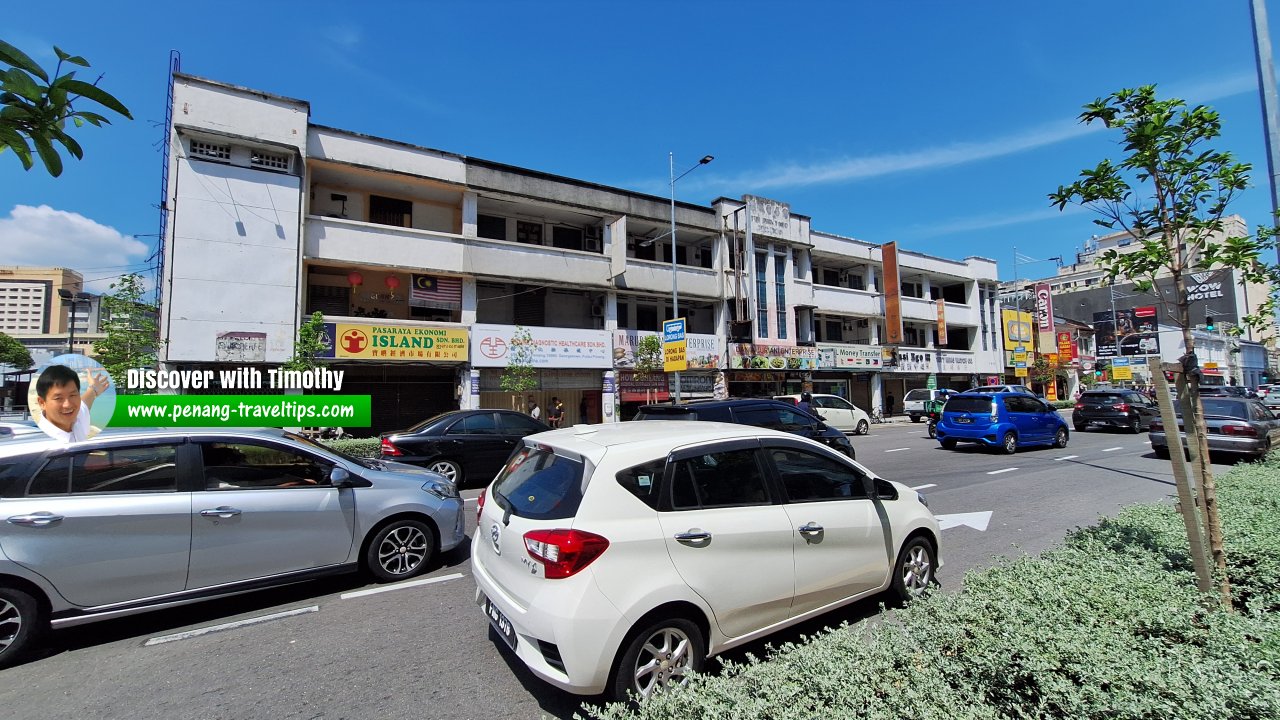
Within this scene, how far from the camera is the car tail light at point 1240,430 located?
12031mm

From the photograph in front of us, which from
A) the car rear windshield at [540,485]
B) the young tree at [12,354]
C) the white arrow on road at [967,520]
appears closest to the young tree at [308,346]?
the car rear windshield at [540,485]

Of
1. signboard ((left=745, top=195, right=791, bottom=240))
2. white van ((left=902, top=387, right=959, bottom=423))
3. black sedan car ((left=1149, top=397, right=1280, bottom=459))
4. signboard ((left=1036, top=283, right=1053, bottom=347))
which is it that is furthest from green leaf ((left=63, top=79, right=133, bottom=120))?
signboard ((left=1036, top=283, right=1053, bottom=347))

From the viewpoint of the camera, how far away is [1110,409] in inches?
827

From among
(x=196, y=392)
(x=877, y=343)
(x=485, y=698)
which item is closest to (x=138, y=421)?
(x=196, y=392)

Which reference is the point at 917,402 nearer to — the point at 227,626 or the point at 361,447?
the point at 361,447

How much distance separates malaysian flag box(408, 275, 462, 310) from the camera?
18859 millimetres

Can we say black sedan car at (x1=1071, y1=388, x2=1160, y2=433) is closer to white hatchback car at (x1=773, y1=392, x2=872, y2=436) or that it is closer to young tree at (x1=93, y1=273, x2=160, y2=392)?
white hatchback car at (x1=773, y1=392, x2=872, y2=436)

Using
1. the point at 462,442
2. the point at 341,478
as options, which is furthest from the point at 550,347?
the point at 341,478

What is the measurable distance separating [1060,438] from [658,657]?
58.4 feet

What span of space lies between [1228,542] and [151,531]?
27.8ft

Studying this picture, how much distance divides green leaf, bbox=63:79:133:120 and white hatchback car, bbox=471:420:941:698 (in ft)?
8.20

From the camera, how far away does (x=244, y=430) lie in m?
5.20

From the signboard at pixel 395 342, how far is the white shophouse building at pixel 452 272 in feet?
0.15

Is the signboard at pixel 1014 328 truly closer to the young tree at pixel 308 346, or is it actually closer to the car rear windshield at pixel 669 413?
the car rear windshield at pixel 669 413
